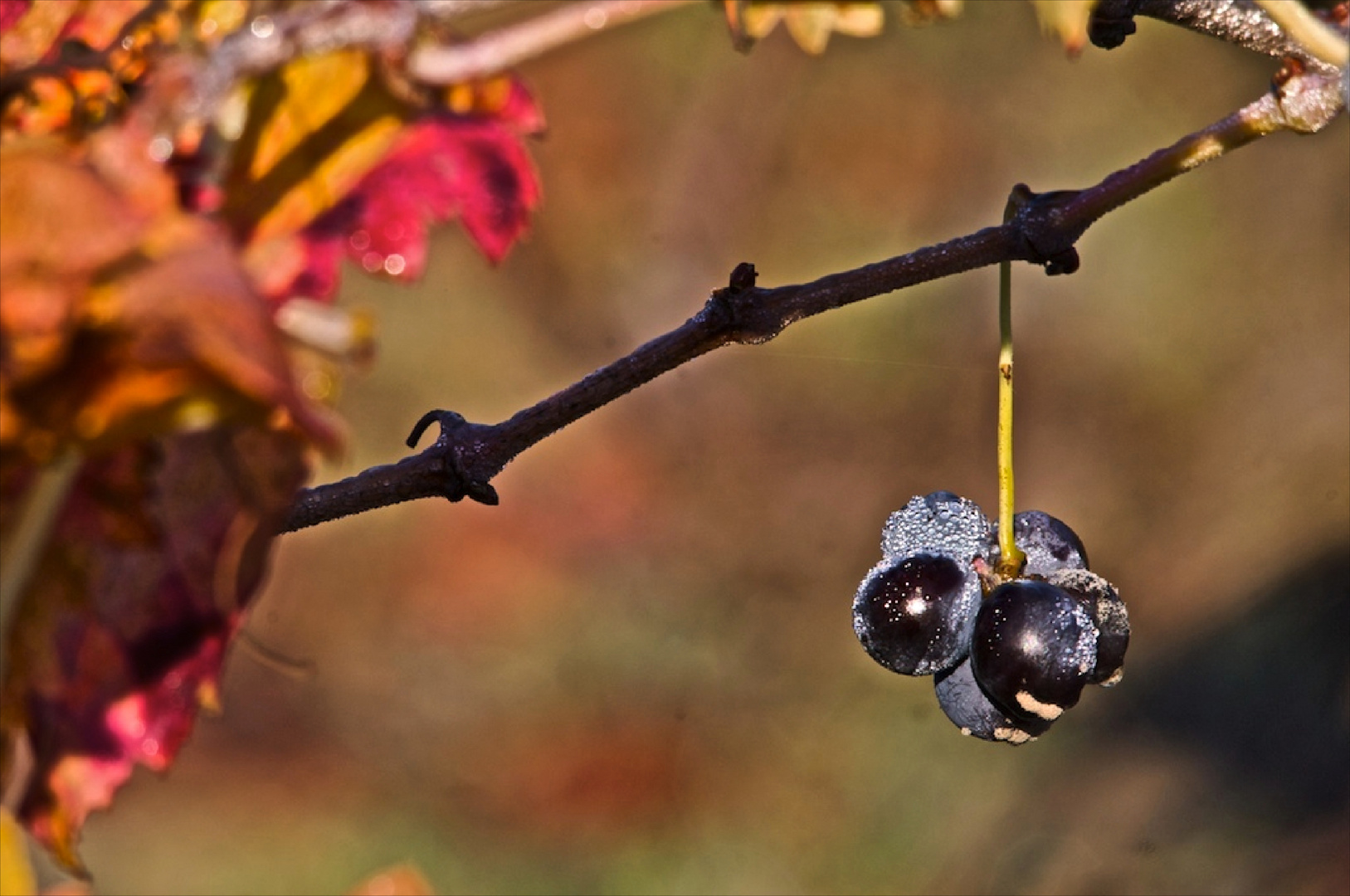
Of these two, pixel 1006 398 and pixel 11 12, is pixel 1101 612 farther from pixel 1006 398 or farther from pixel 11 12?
pixel 11 12

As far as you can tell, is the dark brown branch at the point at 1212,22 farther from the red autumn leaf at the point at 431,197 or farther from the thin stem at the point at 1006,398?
the red autumn leaf at the point at 431,197

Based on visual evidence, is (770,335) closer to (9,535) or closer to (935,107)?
(9,535)

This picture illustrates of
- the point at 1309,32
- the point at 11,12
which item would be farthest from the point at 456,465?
the point at 1309,32

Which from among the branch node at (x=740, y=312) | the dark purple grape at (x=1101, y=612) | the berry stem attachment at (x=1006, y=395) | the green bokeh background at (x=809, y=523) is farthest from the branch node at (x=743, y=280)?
the green bokeh background at (x=809, y=523)

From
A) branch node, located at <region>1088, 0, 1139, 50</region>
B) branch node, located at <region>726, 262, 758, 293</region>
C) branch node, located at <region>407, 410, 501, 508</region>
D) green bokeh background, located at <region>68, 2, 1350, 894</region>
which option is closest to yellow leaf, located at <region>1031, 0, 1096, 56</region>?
branch node, located at <region>1088, 0, 1139, 50</region>

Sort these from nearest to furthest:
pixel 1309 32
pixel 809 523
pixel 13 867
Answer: pixel 13 867 → pixel 1309 32 → pixel 809 523

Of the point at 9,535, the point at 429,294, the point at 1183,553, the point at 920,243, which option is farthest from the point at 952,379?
the point at 9,535
